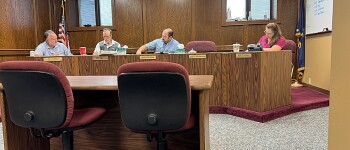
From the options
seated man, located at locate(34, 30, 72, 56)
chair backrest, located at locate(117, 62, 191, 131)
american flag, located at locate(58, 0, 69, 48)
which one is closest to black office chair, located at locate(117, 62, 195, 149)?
chair backrest, located at locate(117, 62, 191, 131)

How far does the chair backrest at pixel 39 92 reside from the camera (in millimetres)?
1454

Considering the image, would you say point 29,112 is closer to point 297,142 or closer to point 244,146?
point 244,146

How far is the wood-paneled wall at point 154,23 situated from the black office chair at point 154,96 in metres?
4.43

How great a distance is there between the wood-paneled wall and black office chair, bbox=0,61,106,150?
13.3ft

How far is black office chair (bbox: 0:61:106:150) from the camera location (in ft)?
4.77

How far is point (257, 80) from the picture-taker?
125 inches

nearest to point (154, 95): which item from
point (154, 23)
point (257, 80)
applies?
point (257, 80)

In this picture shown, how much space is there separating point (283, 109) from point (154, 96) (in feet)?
7.81

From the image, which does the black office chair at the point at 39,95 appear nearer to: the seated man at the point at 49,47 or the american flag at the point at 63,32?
the seated man at the point at 49,47

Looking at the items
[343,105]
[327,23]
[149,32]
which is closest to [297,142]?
[343,105]

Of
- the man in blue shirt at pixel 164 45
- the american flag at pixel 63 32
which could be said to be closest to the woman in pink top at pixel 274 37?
the man in blue shirt at pixel 164 45

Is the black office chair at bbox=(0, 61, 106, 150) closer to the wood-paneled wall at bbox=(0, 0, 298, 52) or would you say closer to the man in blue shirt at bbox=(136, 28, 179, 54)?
the man in blue shirt at bbox=(136, 28, 179, 54)

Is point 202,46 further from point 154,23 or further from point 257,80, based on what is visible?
point 154,23

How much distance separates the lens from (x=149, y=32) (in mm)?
5910
